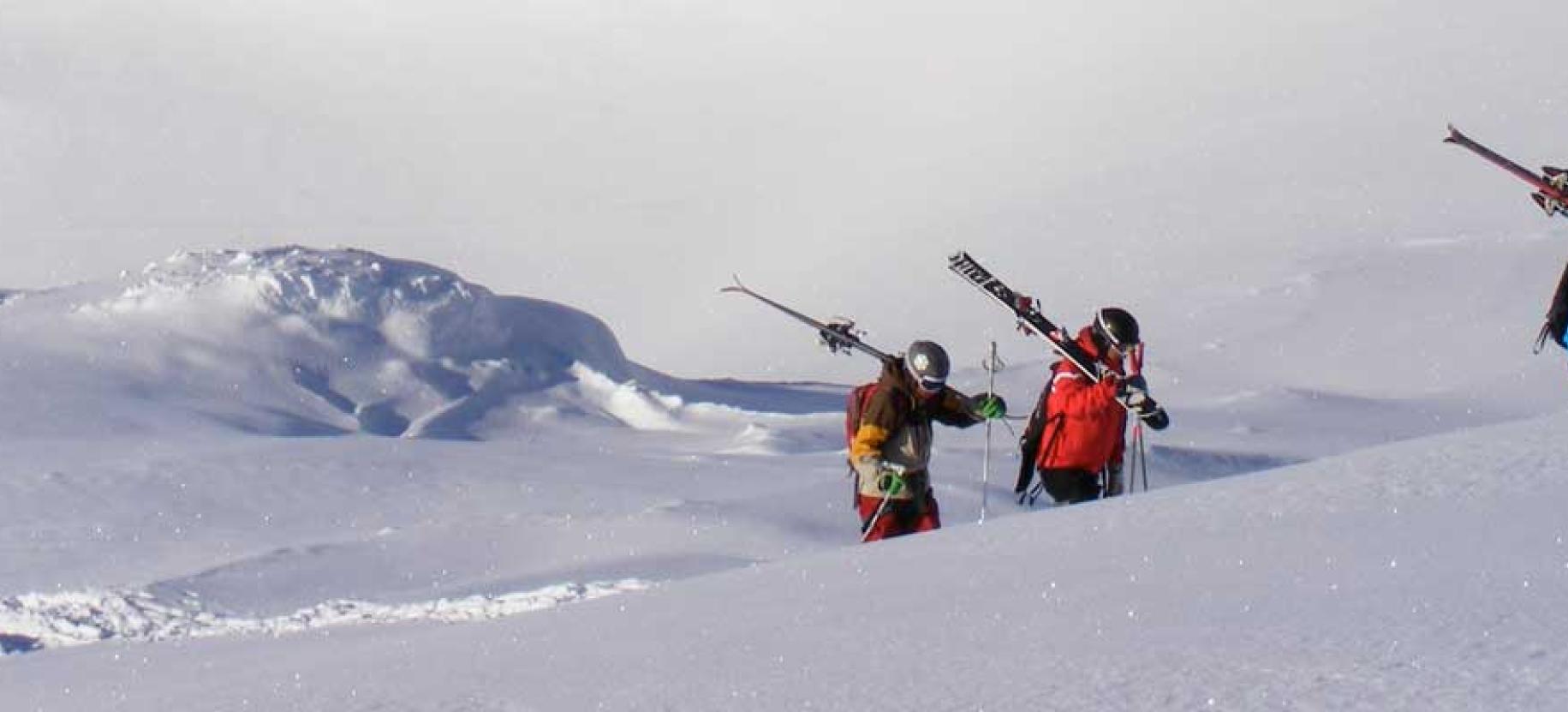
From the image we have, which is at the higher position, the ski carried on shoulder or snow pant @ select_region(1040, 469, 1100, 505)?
the ski carried on shoulder

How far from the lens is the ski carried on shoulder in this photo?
28.4 ft

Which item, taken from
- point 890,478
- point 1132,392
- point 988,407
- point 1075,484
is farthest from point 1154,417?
point 890,478

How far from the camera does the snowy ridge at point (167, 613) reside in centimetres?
893

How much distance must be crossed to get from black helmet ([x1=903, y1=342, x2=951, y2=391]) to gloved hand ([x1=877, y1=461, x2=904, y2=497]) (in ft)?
1.18

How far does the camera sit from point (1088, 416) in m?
8.63

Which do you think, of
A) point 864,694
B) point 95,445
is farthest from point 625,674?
point 95,445

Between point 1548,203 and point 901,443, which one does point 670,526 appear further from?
point 1548,203

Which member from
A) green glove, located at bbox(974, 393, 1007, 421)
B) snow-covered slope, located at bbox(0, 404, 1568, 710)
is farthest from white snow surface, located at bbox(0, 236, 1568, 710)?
green glove, located at bbox(974, 393, 1007, 421)

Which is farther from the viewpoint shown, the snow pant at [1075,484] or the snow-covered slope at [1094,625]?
the snow pant at [1075,484]

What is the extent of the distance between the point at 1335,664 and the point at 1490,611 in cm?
40

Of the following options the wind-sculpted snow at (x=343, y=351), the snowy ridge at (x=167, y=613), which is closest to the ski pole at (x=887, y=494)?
the snowy ridge at (x=167, y=613)

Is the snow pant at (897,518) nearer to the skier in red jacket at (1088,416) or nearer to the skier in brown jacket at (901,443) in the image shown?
the skier in brown jacket at (901,443)

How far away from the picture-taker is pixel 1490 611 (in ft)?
12.2

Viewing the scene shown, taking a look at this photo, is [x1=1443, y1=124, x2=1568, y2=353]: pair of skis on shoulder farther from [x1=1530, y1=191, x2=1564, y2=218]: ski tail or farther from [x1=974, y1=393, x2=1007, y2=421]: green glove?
[x1=974, y1=393, x2=1007, y2=421]: green glove
